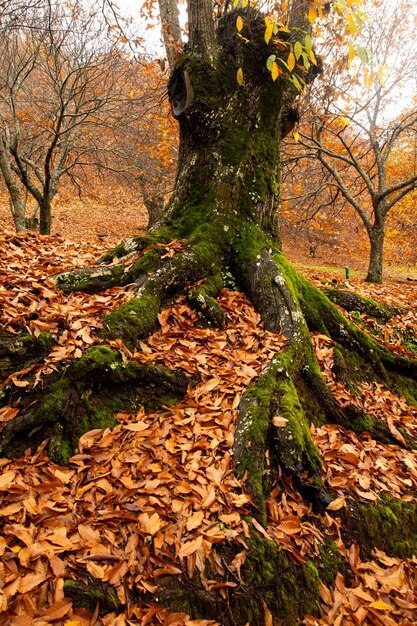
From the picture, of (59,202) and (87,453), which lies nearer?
(87,453)

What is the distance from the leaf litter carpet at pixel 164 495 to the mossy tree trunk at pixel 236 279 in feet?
0.43

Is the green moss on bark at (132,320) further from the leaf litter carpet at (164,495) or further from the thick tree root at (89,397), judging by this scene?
Answer: the thick tree root at (89,397)

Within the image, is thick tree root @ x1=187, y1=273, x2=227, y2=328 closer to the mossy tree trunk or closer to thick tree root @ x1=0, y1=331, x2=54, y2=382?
the mossy tree trunk

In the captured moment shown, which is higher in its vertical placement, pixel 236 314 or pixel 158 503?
pixel 236 314

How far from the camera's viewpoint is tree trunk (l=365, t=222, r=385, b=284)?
11.2m

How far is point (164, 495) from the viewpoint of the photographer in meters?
2.27

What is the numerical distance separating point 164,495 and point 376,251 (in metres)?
11.0

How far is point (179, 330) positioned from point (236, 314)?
671 mm

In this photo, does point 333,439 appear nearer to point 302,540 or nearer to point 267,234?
point 302,540

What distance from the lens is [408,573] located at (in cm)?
A: 251

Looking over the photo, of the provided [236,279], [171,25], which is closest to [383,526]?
[236,279]

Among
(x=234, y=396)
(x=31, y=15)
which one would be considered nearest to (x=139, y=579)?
(x=234, y=396)

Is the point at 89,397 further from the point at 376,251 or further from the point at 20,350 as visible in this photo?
the point at 376,251

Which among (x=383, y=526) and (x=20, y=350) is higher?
(x=20, y=350)
